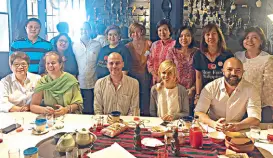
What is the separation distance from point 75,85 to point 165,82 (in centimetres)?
90

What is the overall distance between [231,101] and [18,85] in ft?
6.59

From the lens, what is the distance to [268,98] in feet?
9.43

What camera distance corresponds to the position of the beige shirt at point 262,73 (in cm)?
284

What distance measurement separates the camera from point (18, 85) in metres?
2.87

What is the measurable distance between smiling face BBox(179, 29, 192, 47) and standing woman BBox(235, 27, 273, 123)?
1.95 ft

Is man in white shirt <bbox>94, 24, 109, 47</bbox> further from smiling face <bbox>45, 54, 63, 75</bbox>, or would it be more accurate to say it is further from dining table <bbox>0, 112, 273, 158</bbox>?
dining table <bbox>0, 112, 273, 158</bbox>

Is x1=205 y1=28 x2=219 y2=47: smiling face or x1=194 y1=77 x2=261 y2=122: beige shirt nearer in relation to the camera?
x1=194 y1=77 x2=261 y2=122: beige shirt

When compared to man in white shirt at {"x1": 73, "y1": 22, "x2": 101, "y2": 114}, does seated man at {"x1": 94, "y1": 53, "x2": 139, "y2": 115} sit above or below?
below

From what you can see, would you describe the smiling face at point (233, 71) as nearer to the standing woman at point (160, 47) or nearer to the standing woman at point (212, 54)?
the standing woman at point (212, 54)

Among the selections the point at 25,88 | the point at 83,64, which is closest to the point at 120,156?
the point at 25,88

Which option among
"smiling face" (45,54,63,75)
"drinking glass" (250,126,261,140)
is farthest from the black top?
"smiling face" (45,54,63,75)

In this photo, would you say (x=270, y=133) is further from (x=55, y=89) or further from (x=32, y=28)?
(x=32, y=28)

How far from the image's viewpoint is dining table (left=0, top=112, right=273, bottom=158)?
1.74 metres

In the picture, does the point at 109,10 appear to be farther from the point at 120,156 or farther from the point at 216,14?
the point at 120,156
